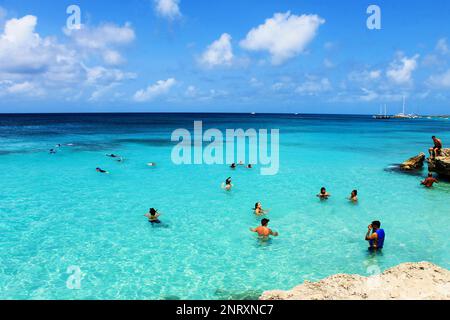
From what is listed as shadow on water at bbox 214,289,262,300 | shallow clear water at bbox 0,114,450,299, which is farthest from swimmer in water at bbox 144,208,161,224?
shadow on water at bbox 214,289,262,300

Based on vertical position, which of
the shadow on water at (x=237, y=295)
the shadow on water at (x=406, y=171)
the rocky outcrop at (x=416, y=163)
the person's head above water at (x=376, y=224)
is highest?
the rocky outcrop at (x=416, y=163)

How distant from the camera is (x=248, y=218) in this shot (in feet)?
42.8

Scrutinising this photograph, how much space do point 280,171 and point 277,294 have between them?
16841mm

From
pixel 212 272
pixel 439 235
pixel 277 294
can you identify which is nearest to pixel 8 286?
pixel 212 272

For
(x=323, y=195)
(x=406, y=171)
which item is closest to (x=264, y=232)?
(x=323, y=195)

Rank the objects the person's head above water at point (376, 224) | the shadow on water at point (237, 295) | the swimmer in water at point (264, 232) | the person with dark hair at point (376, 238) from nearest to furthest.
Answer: the shadow on water at point (237, 295)
the person's head above water at point (376, 224)
the person with dark hair at point (376, 238)
the swimmer in water at point (264, 232)

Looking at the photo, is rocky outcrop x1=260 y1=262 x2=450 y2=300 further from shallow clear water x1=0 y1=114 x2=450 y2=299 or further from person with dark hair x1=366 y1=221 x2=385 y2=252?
person with dark hair x1=366 y1=221 x2=385 y2=252

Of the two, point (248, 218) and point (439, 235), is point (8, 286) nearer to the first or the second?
point (248, 218)

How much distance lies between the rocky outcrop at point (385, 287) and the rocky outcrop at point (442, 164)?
575 inches

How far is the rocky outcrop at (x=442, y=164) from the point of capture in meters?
18.7

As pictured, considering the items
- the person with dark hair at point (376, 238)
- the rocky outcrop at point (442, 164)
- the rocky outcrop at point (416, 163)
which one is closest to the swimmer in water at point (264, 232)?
the person with dark hair at point (376, 238)

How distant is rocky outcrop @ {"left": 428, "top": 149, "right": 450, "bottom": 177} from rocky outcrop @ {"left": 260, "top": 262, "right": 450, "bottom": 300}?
14612 mm

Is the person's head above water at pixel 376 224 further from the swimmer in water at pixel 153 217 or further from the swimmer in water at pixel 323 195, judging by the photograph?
the swimmer in water at pixel 153 217
